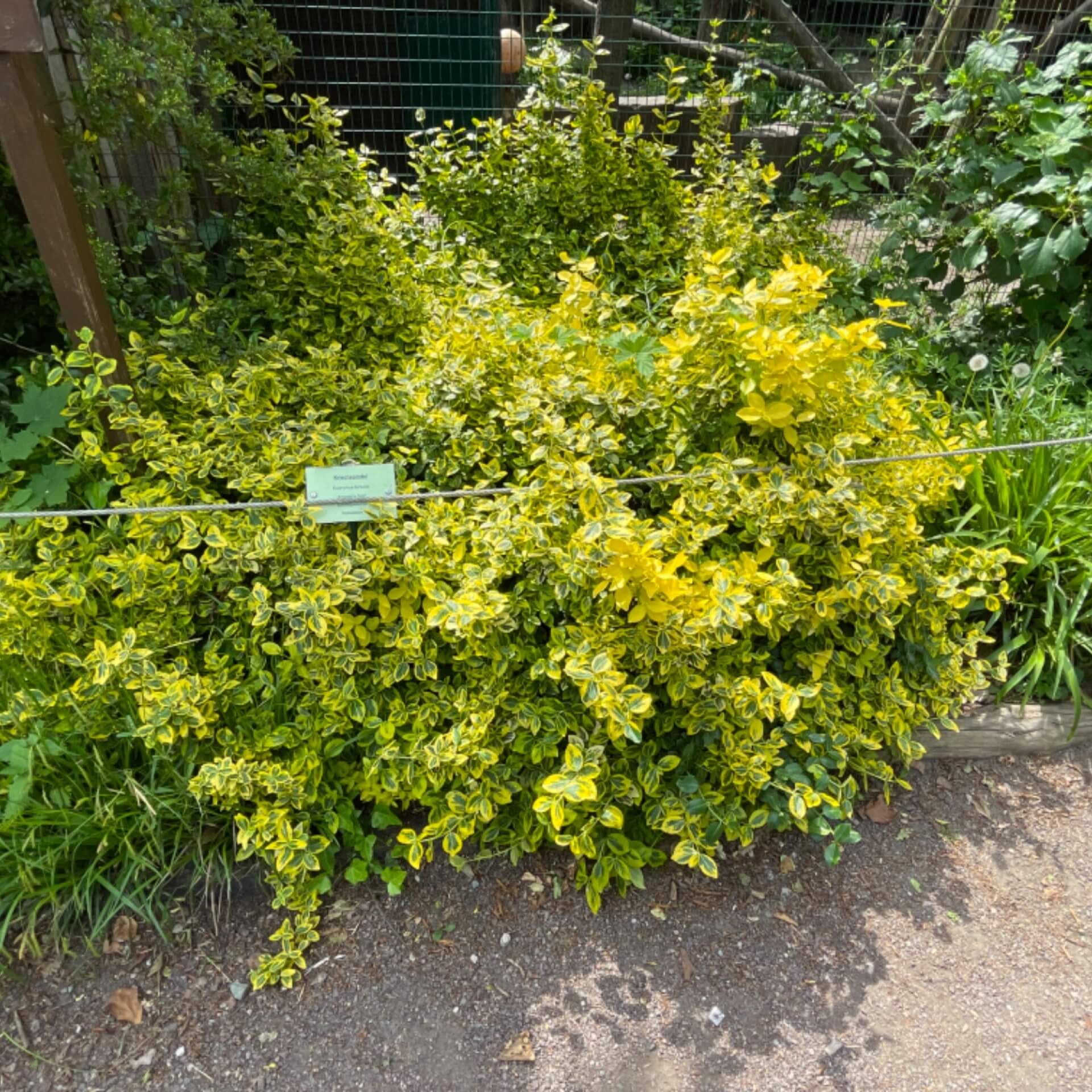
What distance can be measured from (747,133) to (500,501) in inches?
119

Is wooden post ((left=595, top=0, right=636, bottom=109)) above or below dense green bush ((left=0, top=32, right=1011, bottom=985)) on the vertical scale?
above

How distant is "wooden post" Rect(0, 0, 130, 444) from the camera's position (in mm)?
1610

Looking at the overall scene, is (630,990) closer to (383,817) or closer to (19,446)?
(383,817)

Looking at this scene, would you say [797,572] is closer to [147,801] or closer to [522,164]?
[147,801]

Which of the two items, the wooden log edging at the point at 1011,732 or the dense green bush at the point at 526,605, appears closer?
the dense green bush at the point at 526,605

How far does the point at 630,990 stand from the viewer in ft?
6.01

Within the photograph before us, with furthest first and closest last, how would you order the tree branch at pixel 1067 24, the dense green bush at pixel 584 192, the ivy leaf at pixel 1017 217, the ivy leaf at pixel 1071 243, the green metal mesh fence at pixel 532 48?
1. the tree branch at pixel 1067 24
2. the green metal mesh fence at pixel 532 48
3. the dense green bush at pixel 584 192
4. the ivy leaf at pixel 1017 217
5. the ivy leaf at pixel 1071 243

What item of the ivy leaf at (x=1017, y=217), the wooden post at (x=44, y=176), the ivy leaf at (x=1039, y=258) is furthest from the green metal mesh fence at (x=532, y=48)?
the wooden post at (x=44, y=176)

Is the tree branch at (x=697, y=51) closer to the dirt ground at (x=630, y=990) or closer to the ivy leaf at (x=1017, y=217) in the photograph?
the ivy leaf at (x=1017, y=217)

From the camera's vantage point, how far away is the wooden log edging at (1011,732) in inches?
92.4

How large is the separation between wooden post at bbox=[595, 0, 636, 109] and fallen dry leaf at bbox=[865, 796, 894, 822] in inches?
133

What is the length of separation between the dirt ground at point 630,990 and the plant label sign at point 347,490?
0.89 meters

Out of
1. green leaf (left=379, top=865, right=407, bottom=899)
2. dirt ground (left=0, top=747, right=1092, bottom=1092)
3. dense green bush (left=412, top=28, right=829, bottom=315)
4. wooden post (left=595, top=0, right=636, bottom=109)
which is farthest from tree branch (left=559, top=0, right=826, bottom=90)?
green leaf (left=379, top=865, right=407, bottom=899)

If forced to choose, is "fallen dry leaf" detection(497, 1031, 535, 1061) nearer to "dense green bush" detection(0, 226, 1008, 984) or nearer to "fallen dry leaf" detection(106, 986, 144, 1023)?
"dense green bush" detection(0, 226, 1008, 984)
